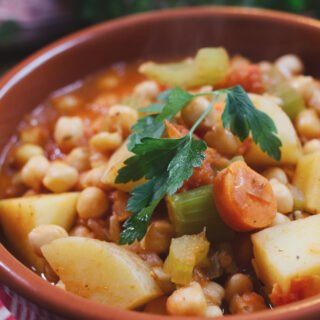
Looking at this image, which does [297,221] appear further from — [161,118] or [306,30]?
[306,30]

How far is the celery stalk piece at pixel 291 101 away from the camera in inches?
104

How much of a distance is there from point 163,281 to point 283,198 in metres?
0.53

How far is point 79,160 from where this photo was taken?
8.73 feet

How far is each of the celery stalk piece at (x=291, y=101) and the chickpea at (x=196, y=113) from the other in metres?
0.41

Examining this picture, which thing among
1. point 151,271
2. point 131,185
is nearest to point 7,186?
point 131,185

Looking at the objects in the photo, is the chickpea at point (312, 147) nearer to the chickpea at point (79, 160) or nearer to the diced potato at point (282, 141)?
the diced potato at point (282, 141)

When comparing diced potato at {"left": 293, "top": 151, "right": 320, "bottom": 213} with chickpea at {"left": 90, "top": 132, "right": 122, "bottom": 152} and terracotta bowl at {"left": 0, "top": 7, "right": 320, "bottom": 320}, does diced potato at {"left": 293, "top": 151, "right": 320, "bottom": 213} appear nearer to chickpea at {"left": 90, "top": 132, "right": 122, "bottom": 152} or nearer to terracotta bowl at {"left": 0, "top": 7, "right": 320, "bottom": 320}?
chickpea at {"left": 90, "top": 132, "right": 122, "bottom": 152}

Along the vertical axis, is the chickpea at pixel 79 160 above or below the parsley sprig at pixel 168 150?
below

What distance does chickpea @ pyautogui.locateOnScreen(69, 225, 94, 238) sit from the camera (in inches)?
90.9

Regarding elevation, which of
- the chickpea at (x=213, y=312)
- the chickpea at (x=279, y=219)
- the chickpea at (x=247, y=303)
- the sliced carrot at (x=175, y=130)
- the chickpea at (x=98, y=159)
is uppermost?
the sliced carrot at (x=175, y=130)

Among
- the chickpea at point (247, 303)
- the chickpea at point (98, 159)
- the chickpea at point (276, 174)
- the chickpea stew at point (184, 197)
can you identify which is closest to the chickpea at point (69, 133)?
the chickpea stew at point (184, 197)

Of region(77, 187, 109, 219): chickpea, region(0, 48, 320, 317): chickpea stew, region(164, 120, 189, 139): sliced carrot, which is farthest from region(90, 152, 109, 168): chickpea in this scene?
region(164, 120, 189, 139): sliced carrot

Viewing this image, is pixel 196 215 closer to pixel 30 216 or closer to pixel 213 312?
pixel 213 312

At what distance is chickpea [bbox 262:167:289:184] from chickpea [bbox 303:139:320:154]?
0.58 ft
